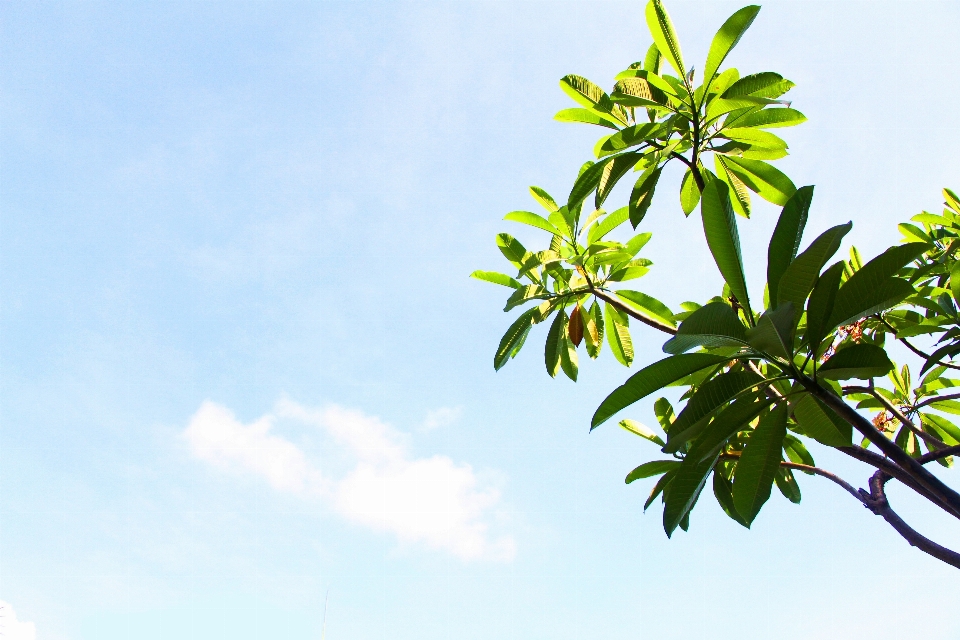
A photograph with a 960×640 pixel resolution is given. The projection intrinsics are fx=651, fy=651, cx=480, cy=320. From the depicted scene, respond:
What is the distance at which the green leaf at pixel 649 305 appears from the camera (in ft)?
13.1

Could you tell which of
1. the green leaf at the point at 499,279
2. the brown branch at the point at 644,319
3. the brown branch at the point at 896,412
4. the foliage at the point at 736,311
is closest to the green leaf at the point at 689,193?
the foliage at the point at 736,311

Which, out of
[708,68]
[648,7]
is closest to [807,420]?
[708,68]

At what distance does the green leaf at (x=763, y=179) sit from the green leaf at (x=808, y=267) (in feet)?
4.78

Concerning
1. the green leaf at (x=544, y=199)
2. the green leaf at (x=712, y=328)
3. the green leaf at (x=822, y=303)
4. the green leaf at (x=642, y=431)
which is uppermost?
the green leaf at (x=544, y=199)

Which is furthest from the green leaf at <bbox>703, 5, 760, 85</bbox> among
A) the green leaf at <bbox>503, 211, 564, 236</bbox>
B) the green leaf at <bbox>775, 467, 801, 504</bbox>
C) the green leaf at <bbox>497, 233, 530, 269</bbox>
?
the green leaf at <bbox>775, 467, 801, 504</bbox>

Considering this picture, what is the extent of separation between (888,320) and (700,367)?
2.68 meters

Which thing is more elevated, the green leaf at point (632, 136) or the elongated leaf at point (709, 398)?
the green leaf at point (632, 136)

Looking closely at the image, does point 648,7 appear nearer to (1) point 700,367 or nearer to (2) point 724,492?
(1) point 700,367

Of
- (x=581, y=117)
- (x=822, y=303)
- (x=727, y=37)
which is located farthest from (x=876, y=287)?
(x=581, y=117)

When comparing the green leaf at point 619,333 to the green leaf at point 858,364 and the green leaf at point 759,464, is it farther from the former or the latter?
the green leaf at point 858,364

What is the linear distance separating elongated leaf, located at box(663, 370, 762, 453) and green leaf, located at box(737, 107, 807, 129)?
1623mm

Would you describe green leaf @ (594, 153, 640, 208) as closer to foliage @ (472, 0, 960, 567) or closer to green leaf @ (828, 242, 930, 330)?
foliage @ (472, 0, 960, 567)

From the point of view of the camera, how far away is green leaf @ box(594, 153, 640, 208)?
10.9ft

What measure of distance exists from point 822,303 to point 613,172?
1421 millimetres
